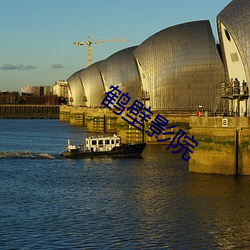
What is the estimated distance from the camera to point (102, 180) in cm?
4750

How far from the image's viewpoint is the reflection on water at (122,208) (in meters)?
30.0

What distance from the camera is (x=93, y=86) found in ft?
463

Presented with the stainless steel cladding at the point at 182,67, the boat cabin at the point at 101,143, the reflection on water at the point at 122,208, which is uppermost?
the stainless steel cladding at the point at 182,67

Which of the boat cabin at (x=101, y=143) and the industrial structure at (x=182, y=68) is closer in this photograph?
the boat cabin at (x=101, y=143)

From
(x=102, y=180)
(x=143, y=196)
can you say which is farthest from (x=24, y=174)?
(x=143, y=196)

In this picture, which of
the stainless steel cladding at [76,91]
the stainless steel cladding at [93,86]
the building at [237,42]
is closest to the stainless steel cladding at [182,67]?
the building at [237,42]

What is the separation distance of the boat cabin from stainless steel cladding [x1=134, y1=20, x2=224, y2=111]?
19.9 metres

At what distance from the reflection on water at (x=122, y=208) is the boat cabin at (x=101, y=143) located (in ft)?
26.6

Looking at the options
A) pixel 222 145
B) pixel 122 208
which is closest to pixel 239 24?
pixel 222 145

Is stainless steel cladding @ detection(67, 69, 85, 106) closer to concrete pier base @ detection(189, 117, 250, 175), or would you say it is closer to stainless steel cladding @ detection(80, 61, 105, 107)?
stainless steel cladding @ detection(80, 61, 105, 107)

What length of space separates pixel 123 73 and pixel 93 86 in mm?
32214

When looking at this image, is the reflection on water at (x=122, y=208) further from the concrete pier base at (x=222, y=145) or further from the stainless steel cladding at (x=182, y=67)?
the stainless steel cladding at (x=182, y=67)

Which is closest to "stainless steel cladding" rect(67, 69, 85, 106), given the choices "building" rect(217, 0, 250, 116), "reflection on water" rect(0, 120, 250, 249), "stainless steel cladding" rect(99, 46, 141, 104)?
"stainless steel cladding" rect(99, 46, 141, 104)

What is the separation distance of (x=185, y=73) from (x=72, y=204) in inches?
1790
